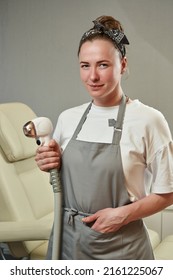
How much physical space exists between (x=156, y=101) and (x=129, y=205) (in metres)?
0.25

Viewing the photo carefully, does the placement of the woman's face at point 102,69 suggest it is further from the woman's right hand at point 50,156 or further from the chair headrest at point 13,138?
the chair headrest at point 13,138

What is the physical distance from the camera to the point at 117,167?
63 centimetres

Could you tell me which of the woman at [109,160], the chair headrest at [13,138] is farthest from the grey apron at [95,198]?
the chair headrest at [13,138]

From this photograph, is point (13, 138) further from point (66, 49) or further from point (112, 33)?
point (112, 33)

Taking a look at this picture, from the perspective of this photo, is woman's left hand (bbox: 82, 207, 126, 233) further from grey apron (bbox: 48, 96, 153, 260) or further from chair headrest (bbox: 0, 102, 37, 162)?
chair headrest (bbox: 0, 102, 37, 162)

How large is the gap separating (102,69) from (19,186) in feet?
1.50

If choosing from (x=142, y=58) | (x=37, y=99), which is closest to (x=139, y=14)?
(x=142, y=58)

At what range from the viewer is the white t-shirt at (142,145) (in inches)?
24.6

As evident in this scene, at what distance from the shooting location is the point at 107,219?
66 centimetres

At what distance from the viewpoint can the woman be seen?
631 mm

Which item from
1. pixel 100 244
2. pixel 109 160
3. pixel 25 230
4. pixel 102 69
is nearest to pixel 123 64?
pixel 102 69

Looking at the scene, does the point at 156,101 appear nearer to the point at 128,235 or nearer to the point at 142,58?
the point at 142,58

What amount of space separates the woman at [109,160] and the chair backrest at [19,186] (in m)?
0.20

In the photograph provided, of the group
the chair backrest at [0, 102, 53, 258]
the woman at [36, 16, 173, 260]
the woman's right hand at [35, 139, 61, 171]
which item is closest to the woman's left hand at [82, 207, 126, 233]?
the woman at [36, 16, 173, 260]
